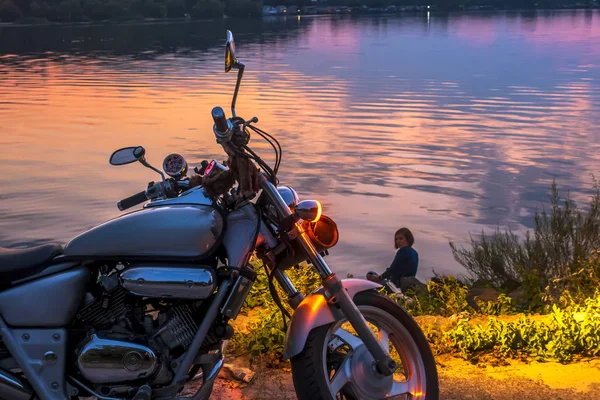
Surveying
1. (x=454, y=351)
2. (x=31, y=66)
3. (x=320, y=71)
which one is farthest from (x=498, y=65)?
(x=454, y=351)

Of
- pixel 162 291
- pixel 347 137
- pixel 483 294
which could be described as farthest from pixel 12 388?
pixel 347 137

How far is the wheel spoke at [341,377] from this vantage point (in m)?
3.89

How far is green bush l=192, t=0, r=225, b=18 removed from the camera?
123 m

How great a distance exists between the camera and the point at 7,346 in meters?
3.63

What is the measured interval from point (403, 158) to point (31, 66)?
32207 mm

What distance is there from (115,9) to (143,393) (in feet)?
376

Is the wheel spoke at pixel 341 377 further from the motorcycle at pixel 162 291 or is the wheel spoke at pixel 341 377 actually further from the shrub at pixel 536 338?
the shrub at pixel 536 338

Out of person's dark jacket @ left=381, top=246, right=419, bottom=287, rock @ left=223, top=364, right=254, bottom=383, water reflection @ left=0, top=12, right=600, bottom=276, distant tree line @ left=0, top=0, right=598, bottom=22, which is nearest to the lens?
rock @ left=223, top=364, right=254, bottom=383

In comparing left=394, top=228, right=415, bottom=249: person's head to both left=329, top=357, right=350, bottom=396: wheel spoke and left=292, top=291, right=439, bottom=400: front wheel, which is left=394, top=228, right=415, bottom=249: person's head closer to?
left=292, top=291, right=439, bottom=400: front wheel

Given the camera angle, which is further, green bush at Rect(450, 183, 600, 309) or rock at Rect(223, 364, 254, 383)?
green bush at Rect(450, 183, 600, 309)

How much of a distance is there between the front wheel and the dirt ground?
0.66 m

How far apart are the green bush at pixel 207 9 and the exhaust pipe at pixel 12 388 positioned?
4861 inches

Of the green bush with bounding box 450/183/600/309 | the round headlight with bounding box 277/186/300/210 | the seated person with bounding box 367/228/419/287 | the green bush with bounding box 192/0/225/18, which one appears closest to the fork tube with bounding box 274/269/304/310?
the round headlight with bounding box 277/186/300/210

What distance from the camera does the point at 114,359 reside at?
3.59 m
